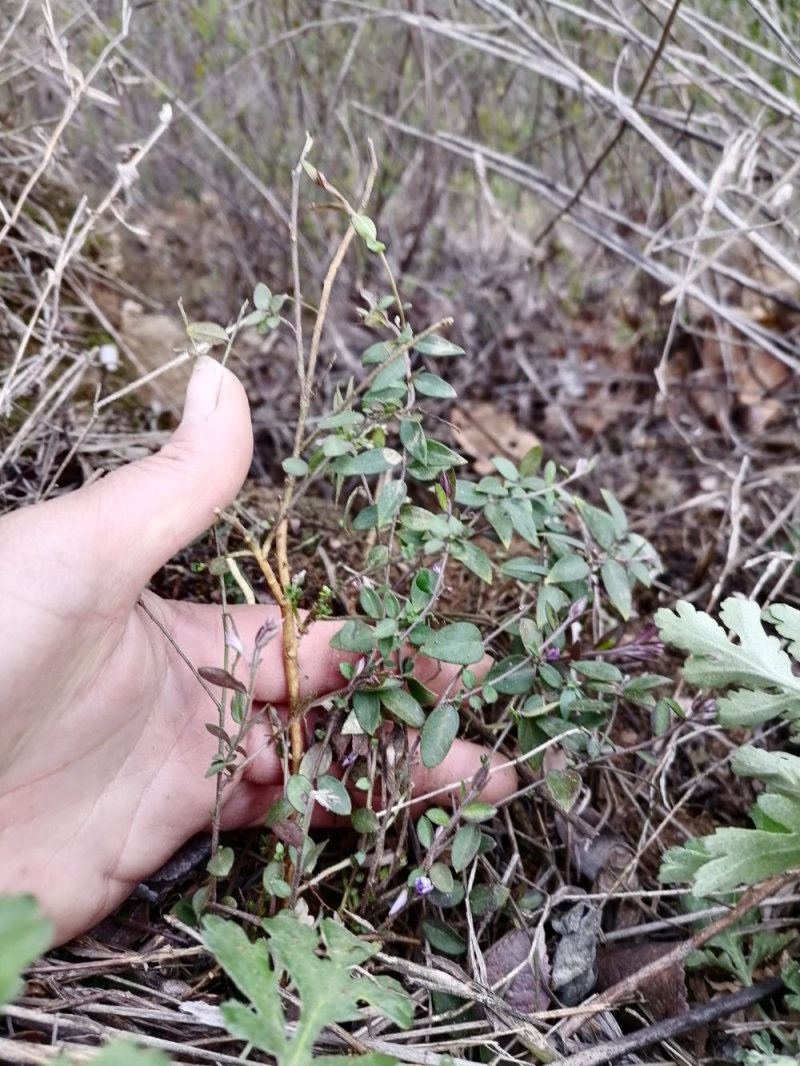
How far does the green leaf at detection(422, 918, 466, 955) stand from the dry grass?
79mm

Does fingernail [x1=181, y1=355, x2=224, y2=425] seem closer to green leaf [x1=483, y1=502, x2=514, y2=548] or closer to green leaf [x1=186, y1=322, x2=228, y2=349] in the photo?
green leaf [x1=186, y1=322, x2=228, y2=349]

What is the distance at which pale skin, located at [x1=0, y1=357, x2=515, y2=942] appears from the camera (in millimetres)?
1372

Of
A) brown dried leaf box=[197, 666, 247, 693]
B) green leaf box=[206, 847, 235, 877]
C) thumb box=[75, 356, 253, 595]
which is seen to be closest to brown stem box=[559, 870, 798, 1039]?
green leaf box=[206, 847, 235, 877]

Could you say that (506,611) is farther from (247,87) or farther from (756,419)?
(247,87)

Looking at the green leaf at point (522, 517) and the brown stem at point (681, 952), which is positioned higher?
the green leaf at point (522, 517)

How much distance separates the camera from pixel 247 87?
3.34 meters

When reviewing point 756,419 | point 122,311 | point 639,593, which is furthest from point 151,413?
point 756,419

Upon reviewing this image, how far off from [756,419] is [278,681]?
2.21m

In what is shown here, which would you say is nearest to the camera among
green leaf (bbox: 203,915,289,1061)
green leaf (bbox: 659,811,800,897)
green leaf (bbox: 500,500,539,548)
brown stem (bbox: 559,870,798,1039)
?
green leaf (bbox: 203,915,289,1061)

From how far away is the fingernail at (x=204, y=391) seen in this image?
1566 mm

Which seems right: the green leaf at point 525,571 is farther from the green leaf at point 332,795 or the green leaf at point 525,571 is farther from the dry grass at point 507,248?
the green leaf at point 332,795

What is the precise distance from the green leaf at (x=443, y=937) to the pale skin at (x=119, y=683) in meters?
0.26

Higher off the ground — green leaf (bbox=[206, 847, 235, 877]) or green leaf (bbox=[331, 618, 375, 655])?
green leaf (bbox=[331, 618, 375, 655])

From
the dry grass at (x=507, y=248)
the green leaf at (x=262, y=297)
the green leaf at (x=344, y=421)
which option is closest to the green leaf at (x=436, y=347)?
the green leaf at (x=344, y=421)
